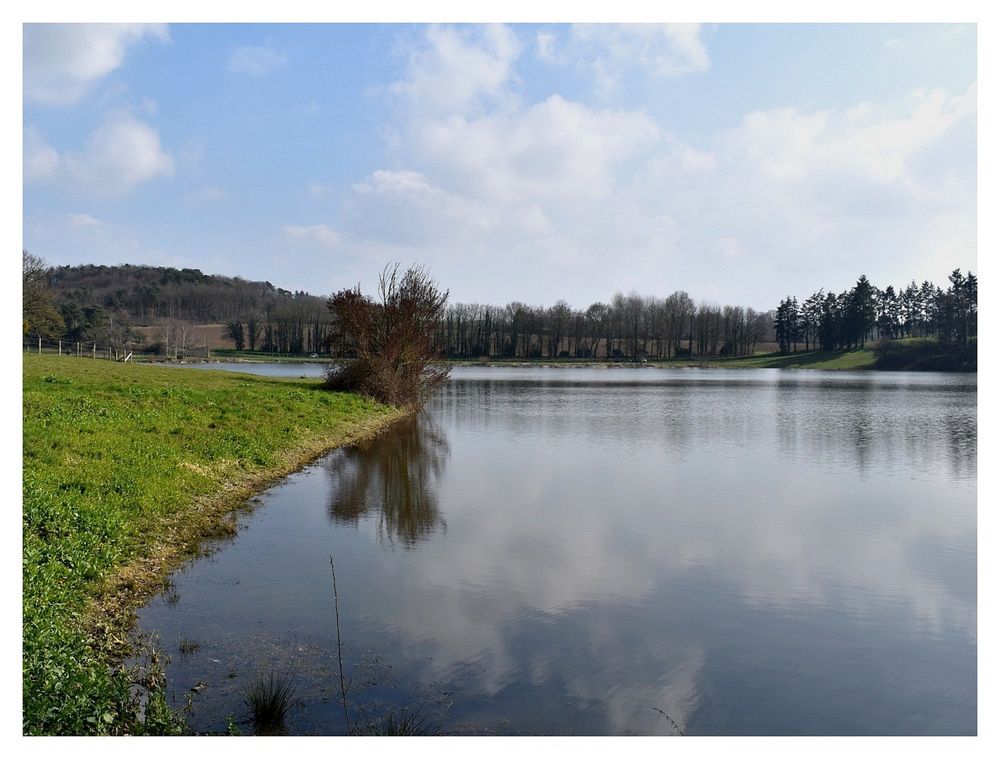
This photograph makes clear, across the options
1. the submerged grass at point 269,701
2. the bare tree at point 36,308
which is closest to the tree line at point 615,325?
the bare tree at point 36,308

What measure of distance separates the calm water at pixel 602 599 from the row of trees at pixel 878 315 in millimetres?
86737

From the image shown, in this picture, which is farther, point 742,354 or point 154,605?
point 742,354

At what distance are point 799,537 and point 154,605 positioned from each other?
370 inches

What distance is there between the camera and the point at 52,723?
17.4 feet

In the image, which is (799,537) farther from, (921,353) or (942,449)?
(921,353)

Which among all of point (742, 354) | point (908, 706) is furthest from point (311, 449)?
point (742, 354)

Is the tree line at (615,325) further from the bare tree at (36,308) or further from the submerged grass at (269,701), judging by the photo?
the submerged grass at (269,701)

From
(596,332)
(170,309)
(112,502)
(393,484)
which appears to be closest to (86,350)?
(393,484)

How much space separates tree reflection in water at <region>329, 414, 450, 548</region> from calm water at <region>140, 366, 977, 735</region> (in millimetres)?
97

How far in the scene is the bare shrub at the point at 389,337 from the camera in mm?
32281

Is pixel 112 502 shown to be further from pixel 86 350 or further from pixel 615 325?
pixel 615 325

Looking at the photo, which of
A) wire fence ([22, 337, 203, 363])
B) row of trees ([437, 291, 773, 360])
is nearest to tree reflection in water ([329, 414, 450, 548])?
wire fence ([22, 337, 203, 363])

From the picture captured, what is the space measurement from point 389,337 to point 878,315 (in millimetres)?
106486

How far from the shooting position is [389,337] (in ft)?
107
